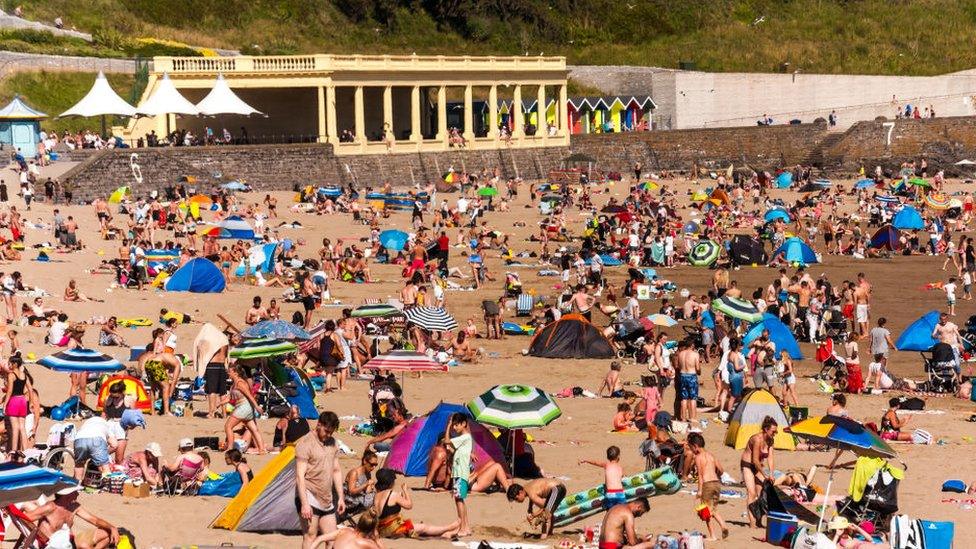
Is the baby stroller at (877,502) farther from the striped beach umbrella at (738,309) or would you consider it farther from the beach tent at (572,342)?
the beach tent at (572,342)

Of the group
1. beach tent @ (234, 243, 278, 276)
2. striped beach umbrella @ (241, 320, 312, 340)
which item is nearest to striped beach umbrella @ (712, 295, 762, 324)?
striped beach umbrella @ (241, 320, 312, 340)

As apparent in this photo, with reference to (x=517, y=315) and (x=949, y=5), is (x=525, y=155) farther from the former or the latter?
(x=949, y=5)

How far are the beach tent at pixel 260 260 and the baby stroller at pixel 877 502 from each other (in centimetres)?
1928

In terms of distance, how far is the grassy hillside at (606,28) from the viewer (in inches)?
2689

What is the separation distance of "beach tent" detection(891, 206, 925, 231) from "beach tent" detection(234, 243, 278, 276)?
53.5 ft

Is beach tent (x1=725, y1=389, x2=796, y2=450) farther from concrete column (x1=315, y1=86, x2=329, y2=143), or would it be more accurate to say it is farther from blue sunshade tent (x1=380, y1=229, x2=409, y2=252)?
concrete column (x1=315, y1=86, x2=329, y2=143)

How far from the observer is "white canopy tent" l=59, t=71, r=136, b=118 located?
156ft

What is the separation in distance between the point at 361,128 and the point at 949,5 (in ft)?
136

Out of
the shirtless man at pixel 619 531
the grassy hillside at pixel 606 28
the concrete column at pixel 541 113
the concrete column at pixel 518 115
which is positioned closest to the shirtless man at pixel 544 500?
A: the shirtless man at pixel 619 531

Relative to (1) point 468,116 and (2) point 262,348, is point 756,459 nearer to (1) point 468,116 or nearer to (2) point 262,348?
(2) point 262,348

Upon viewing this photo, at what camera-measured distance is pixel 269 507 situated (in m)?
14.9

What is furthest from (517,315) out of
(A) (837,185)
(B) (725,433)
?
(A) (837,185)

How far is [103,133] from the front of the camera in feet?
165

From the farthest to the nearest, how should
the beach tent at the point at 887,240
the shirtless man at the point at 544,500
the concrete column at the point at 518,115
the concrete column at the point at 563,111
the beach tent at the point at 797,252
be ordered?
the concrete column at the point at 563,111 → the concrete column at the point at 518,115 → the beach tent at the point at 887,240 → the beach tent at the point at 797,252 → the shirtless man at the point at 544,500
